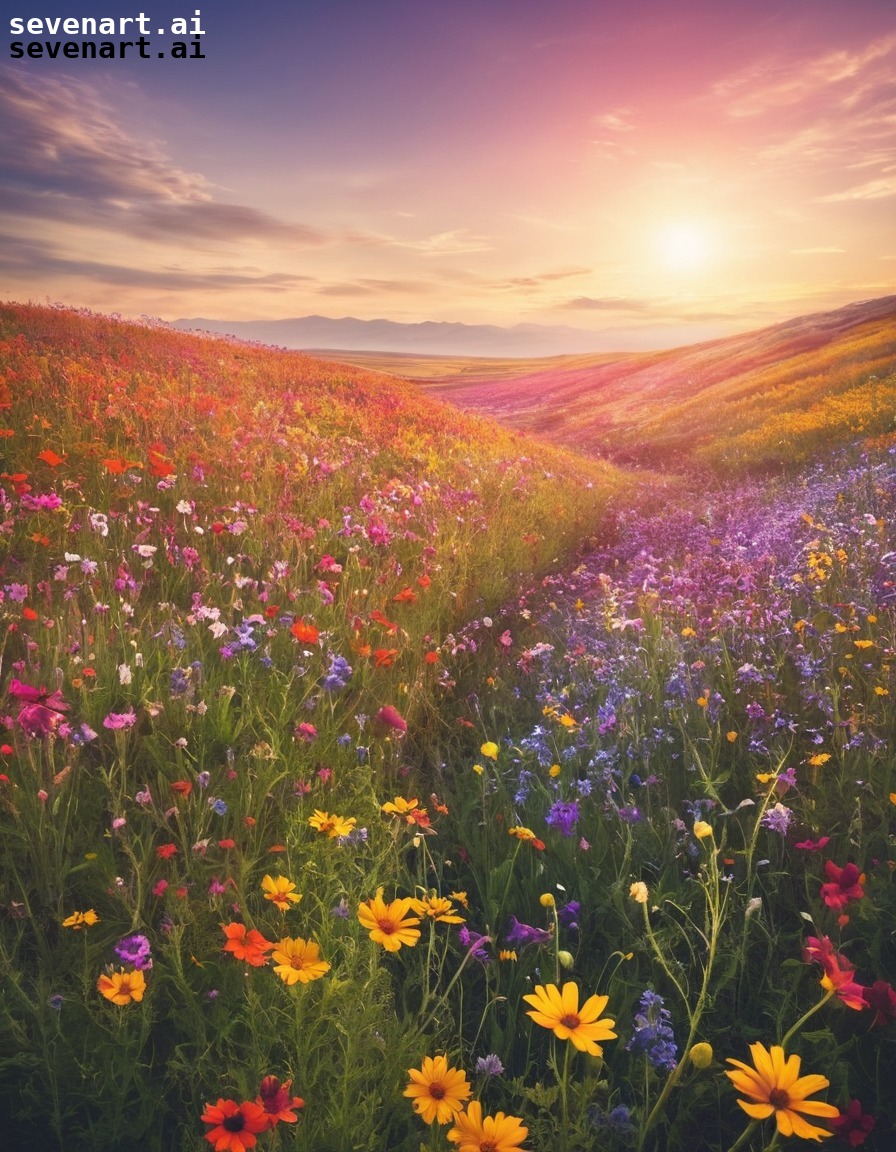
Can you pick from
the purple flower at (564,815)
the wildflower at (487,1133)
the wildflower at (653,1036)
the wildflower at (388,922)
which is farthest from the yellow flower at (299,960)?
the purple flower at (564,815)

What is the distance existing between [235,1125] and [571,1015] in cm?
69

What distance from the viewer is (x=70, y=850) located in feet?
8.38

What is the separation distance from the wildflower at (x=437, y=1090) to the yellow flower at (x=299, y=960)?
325 mm

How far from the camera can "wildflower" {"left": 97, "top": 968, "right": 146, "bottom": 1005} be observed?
1751 mm

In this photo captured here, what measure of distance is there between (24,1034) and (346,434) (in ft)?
Answer: 30.8

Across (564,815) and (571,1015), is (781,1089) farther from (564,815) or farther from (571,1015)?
(564,815)

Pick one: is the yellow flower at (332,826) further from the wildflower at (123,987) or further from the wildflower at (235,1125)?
the wildflower at (235,1125)

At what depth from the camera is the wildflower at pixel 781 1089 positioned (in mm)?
1224

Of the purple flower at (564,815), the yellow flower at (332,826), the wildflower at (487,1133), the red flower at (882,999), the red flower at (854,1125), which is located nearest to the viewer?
the wildflower at (487,1133)

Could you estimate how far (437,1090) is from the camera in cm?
149

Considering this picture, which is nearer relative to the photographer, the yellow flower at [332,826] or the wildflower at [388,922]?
the wildflower at [388,922]

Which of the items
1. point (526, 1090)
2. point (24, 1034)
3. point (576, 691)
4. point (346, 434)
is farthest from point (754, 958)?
point (346, 434)

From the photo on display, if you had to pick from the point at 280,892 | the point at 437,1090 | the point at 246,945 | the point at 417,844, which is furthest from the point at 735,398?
the point at 437,1090

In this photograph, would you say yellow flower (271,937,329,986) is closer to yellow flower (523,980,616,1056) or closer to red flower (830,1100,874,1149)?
yellow flower (523,980,616,1056)
